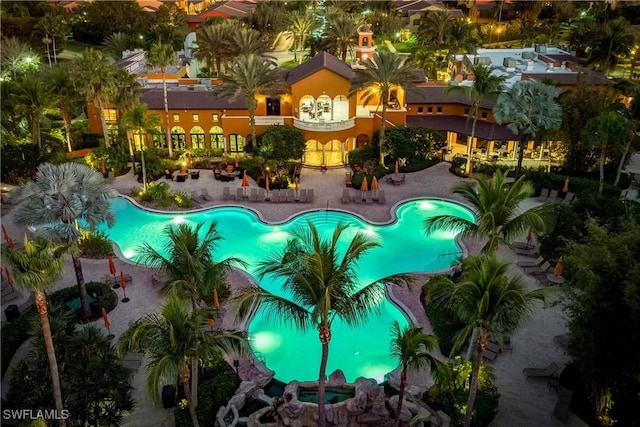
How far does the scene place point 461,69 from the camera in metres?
52.6

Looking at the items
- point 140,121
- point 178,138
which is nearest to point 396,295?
point 140,121

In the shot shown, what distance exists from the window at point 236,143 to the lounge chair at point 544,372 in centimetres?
2905

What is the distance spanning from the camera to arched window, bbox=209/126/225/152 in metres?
43.4

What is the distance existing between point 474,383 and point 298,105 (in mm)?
30137

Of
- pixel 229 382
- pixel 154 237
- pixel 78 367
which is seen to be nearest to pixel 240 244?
pixel 154 237

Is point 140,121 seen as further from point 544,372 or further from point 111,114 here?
point 544,372

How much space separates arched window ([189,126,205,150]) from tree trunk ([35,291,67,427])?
96.3ft

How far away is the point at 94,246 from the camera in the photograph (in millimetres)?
28969

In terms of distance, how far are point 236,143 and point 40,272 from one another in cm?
2921

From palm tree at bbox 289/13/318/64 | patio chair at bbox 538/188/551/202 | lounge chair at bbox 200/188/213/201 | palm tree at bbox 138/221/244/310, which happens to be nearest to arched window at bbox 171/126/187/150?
lounge chair at bbox 200/188/213/201

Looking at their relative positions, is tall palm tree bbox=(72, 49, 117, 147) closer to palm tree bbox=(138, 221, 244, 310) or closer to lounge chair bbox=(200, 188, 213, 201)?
lounge chair bbox=(200, 188, 213, 201)

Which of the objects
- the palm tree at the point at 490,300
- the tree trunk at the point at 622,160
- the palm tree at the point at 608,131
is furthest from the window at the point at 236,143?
the palm tree at the point at 490,300

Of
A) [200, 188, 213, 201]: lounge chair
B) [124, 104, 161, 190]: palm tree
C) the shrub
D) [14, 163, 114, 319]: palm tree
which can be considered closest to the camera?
[14, 163, 114, 319]: palm tree

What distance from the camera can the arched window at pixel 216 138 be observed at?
43.4 meters
